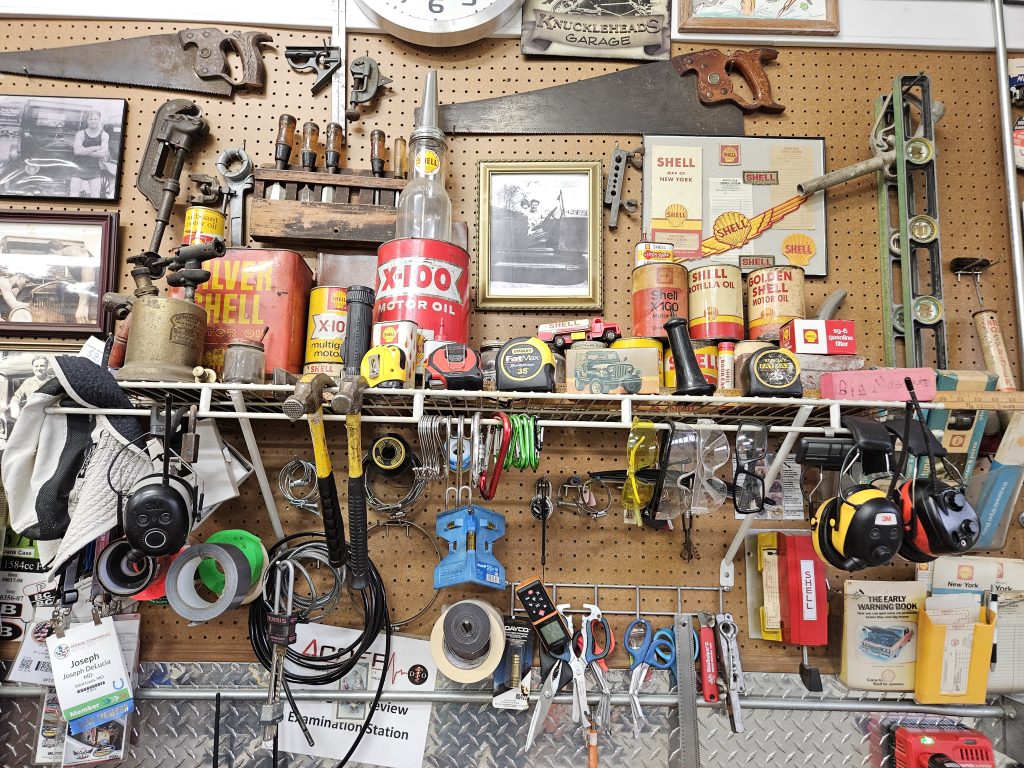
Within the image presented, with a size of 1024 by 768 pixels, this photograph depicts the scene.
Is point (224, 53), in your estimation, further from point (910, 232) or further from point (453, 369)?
point (910, 232)

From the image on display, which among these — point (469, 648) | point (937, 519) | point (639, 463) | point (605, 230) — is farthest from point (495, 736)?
A: point (605, 230)

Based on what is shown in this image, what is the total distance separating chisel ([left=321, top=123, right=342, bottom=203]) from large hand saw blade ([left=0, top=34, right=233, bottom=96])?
14.6 inches

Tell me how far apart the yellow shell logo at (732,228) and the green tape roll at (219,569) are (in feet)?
5.06

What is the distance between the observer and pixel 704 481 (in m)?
1.56

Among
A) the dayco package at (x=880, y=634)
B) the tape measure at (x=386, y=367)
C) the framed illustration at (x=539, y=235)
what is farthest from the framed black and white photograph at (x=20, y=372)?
the dayco package at (x=880, y=634)

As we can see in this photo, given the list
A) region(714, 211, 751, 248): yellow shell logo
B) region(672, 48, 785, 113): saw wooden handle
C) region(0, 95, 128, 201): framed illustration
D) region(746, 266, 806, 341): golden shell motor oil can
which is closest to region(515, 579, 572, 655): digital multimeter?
region(746, 266, 806, 341): golden shell motor oil can

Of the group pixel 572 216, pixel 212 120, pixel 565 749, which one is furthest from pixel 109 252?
pixel 565 749

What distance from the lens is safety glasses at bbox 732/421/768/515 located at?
1456mm

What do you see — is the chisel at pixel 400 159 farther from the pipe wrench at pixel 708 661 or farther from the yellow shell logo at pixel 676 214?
the pipe wrench at pixel 708 661

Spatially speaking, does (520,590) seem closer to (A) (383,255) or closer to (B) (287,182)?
(A) (383,255)

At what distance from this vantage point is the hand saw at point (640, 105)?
188cm

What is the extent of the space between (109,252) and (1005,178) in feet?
8.61

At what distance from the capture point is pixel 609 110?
1892 mm

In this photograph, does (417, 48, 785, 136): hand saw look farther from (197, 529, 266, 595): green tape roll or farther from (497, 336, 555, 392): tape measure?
(197, 529, 266, 595): green tape roll
